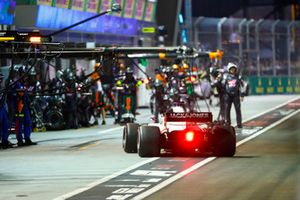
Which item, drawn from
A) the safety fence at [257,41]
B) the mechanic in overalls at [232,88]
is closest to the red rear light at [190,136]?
the mechanic in overalls at [232,88]

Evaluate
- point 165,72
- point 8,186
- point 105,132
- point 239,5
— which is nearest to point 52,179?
point 8,186

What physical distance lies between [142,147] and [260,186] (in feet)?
16.1

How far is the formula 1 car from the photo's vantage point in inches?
719

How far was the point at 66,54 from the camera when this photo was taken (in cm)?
1911

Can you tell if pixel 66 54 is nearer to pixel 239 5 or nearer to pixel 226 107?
pixel 226 107

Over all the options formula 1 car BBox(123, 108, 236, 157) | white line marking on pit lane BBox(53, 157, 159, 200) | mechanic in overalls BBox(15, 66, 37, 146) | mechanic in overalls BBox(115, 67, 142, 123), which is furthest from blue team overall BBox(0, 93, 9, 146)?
mechanic in overalls BBox(115, 67, 142, 123)

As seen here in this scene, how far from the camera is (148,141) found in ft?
60.0

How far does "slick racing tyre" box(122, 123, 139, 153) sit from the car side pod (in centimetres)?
166

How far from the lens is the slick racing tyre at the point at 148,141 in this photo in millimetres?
18141

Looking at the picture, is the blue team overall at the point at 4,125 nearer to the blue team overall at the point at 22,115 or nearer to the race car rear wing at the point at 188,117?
the blue team overall at the point at 22,115

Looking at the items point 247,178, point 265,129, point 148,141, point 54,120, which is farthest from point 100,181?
Result: point 54,120

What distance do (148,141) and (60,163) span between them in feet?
5.63

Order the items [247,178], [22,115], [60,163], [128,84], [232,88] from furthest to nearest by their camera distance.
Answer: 1. [128,84]
2. [232,88]
3. [22,115]
4. [60,163]
5. [247,178]

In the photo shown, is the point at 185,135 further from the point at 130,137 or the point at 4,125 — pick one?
the point at 4,125
